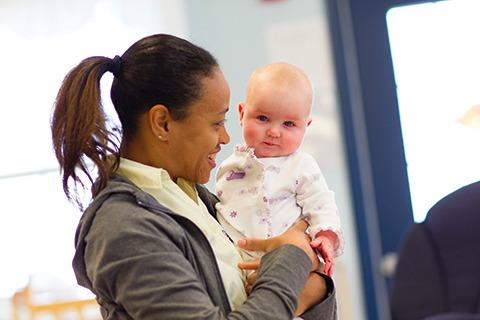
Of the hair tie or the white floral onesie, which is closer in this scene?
the hair tie

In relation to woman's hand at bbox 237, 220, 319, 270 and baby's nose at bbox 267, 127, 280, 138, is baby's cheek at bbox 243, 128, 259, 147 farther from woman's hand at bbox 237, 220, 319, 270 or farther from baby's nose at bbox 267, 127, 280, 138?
woman's hand at bbox 237, 220, 319, 270

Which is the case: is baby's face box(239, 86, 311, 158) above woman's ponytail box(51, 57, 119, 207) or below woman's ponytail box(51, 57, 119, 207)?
below

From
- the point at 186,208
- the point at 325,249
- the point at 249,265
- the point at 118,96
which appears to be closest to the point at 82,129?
the point at 118,96

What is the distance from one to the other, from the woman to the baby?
0.38ft

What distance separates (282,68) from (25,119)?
2176mm

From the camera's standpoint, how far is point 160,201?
1384 millimetres

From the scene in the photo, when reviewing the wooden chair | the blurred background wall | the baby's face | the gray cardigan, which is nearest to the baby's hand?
the gray cardigan

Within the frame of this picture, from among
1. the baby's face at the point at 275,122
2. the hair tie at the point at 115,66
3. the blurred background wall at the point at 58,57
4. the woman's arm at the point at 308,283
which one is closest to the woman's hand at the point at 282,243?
the woman's arm at the point at 308,283

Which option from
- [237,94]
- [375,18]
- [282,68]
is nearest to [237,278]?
[282,68]

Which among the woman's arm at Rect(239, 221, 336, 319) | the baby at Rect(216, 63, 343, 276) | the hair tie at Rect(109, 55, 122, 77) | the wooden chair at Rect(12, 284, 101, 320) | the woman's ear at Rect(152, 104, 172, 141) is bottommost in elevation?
the wooden chair at Rect(12, 284, 101, 320)

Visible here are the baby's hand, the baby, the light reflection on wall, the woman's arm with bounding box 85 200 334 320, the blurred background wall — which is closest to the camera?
the woman's arm with bounding box 85 200 334 320

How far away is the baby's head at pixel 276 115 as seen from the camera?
1.62m

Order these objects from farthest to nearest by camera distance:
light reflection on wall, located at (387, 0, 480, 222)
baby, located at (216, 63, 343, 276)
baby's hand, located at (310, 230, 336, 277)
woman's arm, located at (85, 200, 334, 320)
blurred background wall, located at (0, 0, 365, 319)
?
1. blurred background wall, located at (0, 0, 365, 319)
2. light reflection on wall, located at (387, 0, 480, 222)
3. baby, located at (216, 63, 343, 276)
4. baby's hand, located at (310, 230, 336, 277)
5. woman's arm, located at (85, 200, 334, 320)

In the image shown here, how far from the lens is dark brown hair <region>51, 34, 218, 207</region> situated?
52.7 inches
